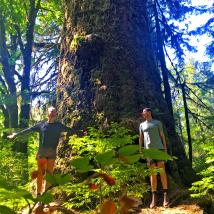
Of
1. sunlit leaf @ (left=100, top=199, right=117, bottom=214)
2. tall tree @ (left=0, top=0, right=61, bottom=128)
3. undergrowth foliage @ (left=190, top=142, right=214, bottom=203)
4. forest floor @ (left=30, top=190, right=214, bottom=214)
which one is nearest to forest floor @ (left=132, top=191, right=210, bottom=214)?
forest floor @ (left=30, top=190, right=214, bottom=214)

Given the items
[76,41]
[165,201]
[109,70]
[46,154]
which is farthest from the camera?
[76,41]

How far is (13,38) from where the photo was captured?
1894cm

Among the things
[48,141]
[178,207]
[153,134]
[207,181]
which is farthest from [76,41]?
[207,181]

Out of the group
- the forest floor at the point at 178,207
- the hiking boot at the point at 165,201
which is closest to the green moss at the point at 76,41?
the forest floor at the point at 178,207

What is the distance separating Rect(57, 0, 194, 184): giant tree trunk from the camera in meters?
8.09

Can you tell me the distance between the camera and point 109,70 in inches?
331

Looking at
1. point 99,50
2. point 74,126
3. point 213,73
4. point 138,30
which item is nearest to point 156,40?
point 213,73

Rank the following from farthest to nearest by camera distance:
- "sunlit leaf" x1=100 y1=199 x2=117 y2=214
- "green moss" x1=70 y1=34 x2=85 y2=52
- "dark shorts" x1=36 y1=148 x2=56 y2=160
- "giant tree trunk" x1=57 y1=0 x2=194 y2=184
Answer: "green moss" x1=70 y1=34 x2=85 y2=52
"giant tree trunk" x1=57 y1=0 x2=194 y2=184
"dark shorts" x1=36 y1=148 x2=56 y2=160
"sunlit leaf" x1=100 y1=199 x2=117 y2=214

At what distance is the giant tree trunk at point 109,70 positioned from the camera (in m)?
8.09

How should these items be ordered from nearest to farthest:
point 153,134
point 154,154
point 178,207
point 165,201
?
point 154,154, point 178,207, point 165,201, point 153,134

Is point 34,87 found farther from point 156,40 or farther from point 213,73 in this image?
point 213,73

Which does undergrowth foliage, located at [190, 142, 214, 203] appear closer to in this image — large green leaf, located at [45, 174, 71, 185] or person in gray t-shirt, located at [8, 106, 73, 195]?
person in gray t-shirt, located at [8, 106, 73, 195]

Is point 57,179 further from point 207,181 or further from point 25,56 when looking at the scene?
point 25,56

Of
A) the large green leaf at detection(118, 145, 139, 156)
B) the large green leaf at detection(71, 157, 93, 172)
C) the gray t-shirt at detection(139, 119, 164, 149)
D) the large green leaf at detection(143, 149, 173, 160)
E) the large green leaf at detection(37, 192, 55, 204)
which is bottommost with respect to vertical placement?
the large green leaf at detection(37, 192, 55, 204)
